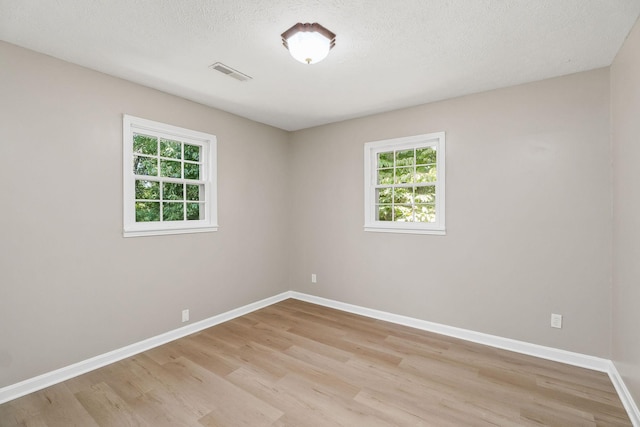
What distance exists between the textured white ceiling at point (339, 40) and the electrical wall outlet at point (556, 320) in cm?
227

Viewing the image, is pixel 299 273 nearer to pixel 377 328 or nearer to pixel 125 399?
pixel 377 328

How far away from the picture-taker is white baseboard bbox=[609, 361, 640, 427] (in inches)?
75.1

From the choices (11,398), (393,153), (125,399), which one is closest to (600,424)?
(393,153)

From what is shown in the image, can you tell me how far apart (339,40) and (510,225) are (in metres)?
2.43

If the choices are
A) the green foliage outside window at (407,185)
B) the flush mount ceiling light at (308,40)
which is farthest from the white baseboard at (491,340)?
the flush mount ceiling light at (308,40)

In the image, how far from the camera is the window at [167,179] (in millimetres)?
2854

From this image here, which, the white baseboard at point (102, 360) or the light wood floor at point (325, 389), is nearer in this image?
the light wood floor at point (325, 389)

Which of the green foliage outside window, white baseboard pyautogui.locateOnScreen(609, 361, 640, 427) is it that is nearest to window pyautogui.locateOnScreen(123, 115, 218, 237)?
the green foliage outside window

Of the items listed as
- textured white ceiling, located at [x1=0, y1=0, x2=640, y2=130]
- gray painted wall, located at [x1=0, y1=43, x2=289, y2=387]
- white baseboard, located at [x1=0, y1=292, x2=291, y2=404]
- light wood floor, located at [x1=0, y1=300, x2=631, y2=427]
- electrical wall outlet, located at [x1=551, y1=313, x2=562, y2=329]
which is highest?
textured white ceiling, located at [x1=0, y1=0, x2=640, y2=130]

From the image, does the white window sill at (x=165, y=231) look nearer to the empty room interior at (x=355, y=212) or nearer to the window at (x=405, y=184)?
the empty room interior at (x=355, y=212)

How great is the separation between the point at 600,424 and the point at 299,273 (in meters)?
3.53

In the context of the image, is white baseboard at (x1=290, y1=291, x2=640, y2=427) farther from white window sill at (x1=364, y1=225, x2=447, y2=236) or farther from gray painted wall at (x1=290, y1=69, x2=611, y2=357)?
white window sill at (x1=364, y1=225, x2=447, y2=236)

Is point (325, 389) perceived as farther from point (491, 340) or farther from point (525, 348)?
point (525, 348)

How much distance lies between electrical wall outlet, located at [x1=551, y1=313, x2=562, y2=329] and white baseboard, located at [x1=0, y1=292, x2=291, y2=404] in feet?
11.5
